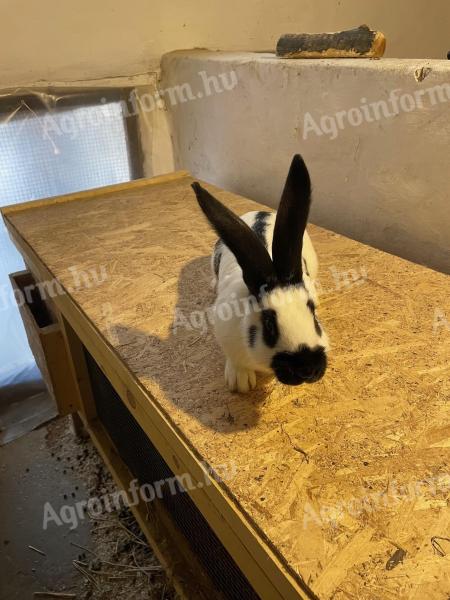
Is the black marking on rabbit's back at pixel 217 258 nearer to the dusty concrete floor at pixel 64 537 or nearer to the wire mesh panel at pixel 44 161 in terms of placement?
the dusty concrete floor at pixel 64 537

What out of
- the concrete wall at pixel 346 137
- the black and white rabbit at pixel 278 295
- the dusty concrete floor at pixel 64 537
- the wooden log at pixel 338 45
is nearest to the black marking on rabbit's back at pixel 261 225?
the black and white rabbit at pixel 278 295

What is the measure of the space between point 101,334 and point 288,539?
0.60m

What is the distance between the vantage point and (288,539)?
61 cm

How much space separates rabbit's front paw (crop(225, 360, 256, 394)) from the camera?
0.85m

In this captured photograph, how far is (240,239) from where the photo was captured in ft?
2.41

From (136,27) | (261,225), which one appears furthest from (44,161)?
(261,225)

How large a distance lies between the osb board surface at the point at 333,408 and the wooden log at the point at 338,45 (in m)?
0.61

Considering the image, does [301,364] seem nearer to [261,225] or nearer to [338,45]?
[261,225]

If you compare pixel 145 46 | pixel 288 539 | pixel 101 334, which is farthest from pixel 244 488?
pixel 145 46

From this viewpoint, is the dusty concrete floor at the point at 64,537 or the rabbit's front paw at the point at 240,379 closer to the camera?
the rabbit's front paw at the point at 240,379

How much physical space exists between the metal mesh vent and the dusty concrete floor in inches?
9.1

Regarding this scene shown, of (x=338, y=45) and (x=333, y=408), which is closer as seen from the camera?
(x=333, y=408)

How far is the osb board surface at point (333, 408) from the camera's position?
597mm

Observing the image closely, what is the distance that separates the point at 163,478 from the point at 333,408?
63 centimetres
